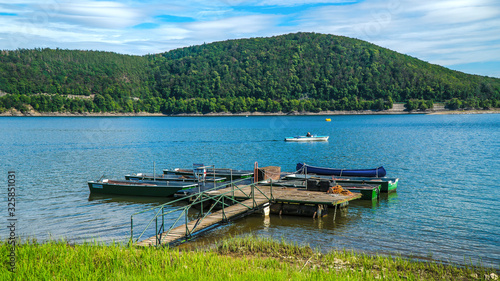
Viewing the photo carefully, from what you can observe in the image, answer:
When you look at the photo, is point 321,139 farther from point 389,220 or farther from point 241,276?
point 241,276

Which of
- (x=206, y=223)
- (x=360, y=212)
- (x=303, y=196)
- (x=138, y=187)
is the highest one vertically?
(x=303, y=196)

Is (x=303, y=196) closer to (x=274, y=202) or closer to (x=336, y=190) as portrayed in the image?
(x=274, y=202)

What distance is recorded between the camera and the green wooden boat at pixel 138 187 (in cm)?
2722

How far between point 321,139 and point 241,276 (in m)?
67.0

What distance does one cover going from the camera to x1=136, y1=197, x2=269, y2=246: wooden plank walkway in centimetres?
1510

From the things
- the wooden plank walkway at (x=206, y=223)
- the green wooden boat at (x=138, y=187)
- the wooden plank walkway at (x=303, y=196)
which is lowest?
the green wooden boat at (x=138, y=187)

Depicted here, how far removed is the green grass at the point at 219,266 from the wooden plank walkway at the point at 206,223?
1505 millimetres

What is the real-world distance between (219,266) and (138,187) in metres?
17.8

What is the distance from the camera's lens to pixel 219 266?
438 inches

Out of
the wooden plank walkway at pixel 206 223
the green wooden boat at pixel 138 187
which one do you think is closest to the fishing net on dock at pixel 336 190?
the wooden plank walkway at pixel 206 223

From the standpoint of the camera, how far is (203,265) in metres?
11.1

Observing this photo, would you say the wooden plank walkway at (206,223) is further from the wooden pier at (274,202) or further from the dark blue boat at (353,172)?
the dark blue boat at (353,172)

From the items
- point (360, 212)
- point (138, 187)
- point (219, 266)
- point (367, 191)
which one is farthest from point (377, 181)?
point (219, 266)

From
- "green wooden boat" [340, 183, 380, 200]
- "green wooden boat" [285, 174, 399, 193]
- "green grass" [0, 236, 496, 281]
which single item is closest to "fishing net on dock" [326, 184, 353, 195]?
"green wooden boat" [340, 183, 380, 200]
